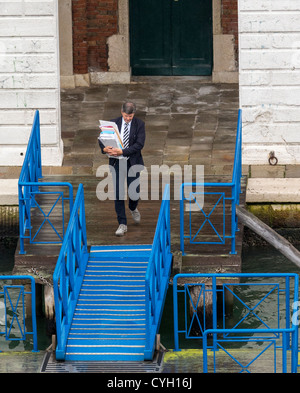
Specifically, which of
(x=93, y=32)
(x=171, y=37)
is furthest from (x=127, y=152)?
(x=171, y=37)

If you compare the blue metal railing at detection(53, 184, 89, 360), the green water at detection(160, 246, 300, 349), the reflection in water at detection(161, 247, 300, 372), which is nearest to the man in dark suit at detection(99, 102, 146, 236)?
the blue metal railing at detection(53, 184, 89, 360)

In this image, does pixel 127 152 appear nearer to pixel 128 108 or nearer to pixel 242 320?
pixel 128 108

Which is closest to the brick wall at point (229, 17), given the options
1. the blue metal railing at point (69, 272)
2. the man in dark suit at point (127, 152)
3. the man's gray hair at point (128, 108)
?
the man in dark suit at point (127, 152)

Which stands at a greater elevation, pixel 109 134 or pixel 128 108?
pixel 128 108

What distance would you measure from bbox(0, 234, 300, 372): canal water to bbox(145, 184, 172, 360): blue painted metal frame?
0.35 meters

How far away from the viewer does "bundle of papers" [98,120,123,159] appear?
50.1 feet

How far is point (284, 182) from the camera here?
18.7m

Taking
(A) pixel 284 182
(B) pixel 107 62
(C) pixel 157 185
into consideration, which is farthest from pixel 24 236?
(B) pixel 107 62

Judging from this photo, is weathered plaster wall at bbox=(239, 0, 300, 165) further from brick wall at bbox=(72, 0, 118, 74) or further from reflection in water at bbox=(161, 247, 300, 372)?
brick wall at bbox=(72, 0, 118, 74)

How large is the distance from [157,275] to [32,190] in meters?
3.47

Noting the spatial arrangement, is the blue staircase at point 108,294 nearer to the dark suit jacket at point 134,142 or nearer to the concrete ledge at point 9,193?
the dark suit jacket at point 134,142

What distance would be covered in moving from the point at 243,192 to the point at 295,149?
5.23 feet

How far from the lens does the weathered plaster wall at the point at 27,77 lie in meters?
18.8

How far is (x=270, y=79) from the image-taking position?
61.8 feet
